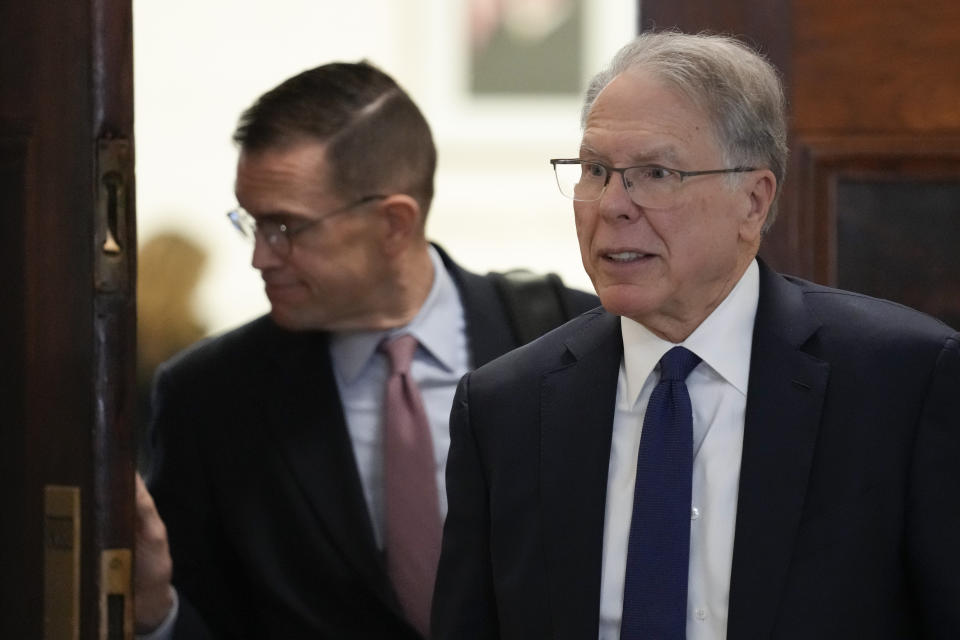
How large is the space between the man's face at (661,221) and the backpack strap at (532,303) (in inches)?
31.8

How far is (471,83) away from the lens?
711 cm

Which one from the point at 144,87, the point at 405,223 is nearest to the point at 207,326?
the point at 144,87

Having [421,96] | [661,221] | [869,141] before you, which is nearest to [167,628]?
[661,221]

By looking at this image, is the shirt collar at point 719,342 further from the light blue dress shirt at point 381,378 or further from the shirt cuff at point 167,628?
the shirt cuff at point 167,628

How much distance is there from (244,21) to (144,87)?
53cm

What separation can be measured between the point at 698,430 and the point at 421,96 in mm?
5249

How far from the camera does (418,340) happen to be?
2.85 m

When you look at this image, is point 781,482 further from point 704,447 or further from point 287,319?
point 287,319

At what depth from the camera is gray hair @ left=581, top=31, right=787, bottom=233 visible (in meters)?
2.00

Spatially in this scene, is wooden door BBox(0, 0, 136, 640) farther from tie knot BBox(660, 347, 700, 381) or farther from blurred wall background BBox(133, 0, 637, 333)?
blurred wall background BBox(133, 0, 637, 333)

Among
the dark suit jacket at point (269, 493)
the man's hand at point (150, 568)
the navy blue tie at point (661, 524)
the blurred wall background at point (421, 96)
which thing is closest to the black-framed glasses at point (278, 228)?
the dark suit jacket at point (269, 493)

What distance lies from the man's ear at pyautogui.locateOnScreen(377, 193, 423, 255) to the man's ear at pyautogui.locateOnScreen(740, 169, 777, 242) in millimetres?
990

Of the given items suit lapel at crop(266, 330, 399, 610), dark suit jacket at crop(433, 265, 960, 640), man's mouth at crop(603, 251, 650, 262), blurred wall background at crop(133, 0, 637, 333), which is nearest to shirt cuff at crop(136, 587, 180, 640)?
suit lapel at crop(266, 330, 399, 610)

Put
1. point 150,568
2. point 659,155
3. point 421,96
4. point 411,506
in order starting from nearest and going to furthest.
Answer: point 659,155, point 150,568, point 411,506, point 421,96
